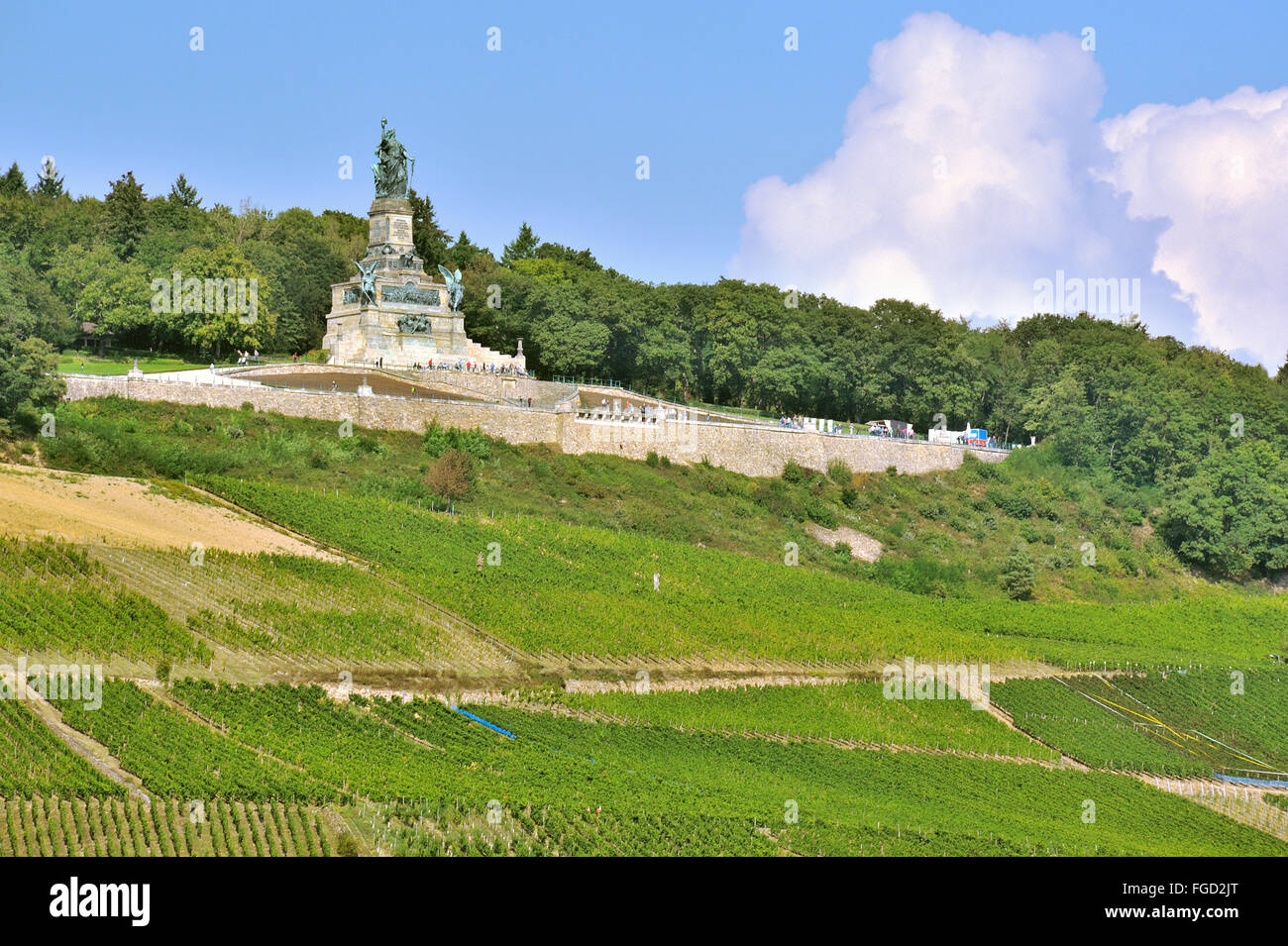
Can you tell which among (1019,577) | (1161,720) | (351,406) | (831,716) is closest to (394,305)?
(351,406)

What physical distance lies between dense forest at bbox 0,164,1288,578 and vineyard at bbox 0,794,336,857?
46.5 m

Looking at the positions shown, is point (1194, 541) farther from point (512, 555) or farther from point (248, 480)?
point (248, 480)

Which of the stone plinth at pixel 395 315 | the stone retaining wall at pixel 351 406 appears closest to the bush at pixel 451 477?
the stone retaining wall at pixel 351 406

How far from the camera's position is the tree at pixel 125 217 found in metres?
79.4

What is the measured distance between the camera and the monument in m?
73.6

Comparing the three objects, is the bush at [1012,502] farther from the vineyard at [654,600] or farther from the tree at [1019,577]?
the vineyard at [654,600]

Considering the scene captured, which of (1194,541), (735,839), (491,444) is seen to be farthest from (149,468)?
(1194,541)

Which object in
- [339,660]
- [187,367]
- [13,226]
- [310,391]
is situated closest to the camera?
[339,660]

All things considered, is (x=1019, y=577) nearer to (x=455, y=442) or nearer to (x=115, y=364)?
(x=455, y=442)

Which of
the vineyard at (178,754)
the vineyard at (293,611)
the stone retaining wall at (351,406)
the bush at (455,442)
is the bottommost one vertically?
the vineyard at (178,754)

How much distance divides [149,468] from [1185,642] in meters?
44.0

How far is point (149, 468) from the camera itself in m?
51.5

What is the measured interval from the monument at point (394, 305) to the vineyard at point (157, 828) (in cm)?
4640

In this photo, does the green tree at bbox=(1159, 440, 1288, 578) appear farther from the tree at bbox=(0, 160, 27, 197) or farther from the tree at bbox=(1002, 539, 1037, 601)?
the tree at bbox=(0, 160, 27, 197)
